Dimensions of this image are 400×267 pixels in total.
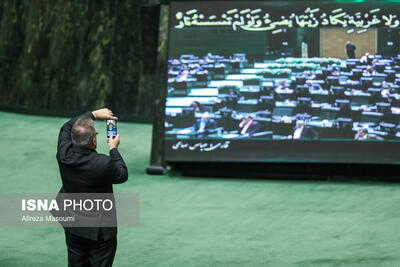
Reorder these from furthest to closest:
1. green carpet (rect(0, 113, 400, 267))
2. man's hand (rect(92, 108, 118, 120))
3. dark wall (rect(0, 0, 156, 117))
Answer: dark wall (rect(0, 0, 156, 117)) < green carpet (rect(0, 113, 400, 267)) < man's hand (rect(92, 108, 118, 120))

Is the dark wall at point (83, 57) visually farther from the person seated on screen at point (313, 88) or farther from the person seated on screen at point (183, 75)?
the person seated on screen at point (313, 88)

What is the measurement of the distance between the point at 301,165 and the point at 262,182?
693 millimetres

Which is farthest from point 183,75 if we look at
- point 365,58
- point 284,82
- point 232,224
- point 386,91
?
point 232,224

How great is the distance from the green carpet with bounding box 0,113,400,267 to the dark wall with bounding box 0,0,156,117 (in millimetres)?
3571

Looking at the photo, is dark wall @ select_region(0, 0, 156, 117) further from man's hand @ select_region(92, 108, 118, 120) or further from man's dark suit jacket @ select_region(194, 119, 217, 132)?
man's hand @ select_region(92, 108, 118, 120)

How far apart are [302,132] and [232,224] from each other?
2.76 meters

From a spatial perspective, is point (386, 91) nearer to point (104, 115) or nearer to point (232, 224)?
point (232, 224)

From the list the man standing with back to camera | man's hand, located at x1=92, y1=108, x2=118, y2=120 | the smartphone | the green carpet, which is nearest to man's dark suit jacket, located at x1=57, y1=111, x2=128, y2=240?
the man standing with back to camera

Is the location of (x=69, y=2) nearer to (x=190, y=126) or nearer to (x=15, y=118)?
(x=15, y=118)

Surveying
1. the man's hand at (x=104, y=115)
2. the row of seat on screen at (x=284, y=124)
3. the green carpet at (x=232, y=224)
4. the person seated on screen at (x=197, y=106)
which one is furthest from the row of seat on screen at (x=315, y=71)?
the man's hand at (x=104, y=115)

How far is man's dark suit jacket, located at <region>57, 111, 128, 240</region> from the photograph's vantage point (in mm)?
6066

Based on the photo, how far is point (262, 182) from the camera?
12.1 meters

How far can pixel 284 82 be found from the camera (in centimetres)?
1223

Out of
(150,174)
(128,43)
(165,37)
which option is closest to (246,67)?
(165,37)
